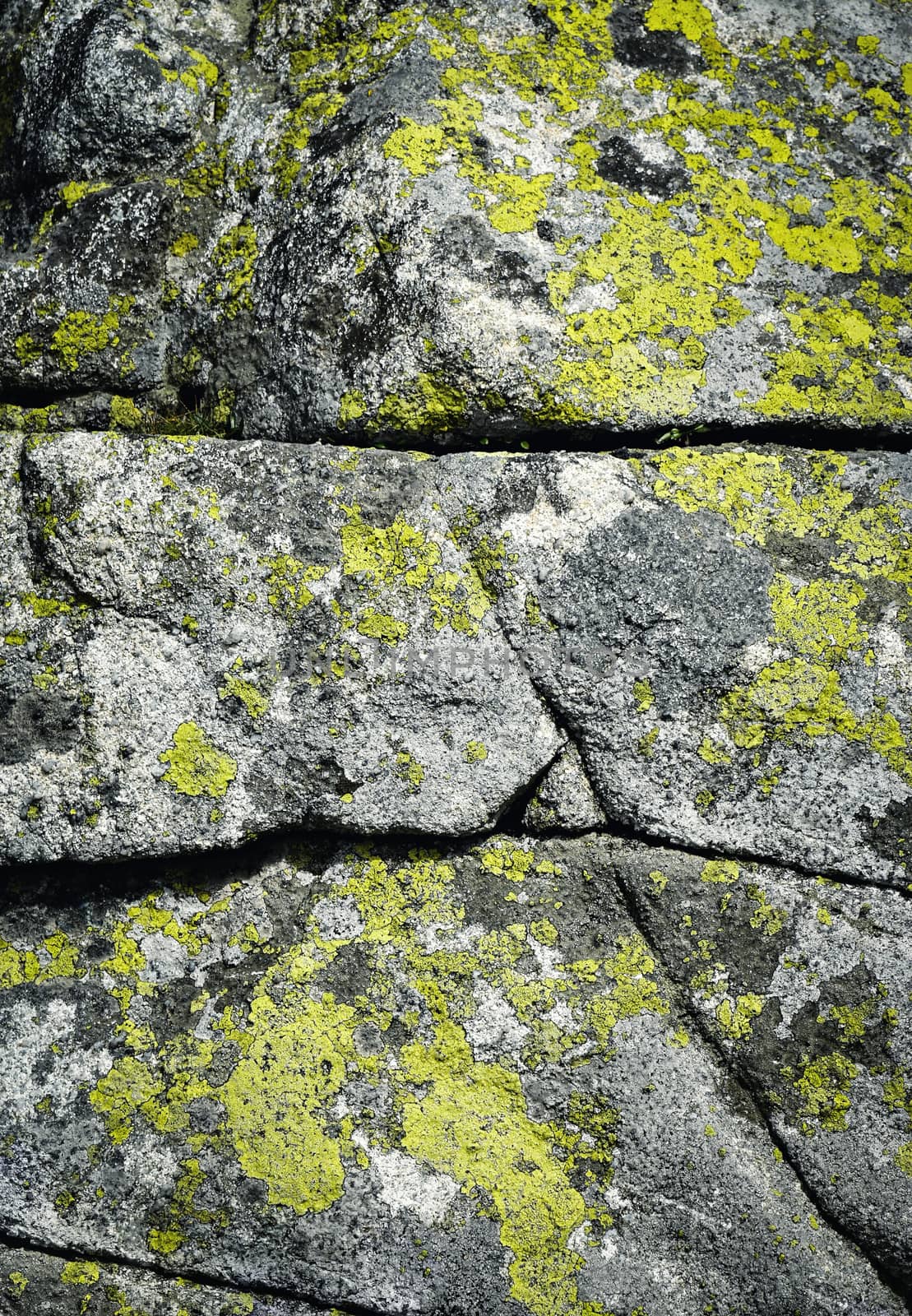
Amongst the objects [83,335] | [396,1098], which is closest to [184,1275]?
[396,1098]

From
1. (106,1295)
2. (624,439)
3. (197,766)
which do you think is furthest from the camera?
(624,439)

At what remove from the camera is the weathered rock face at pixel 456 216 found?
2.74 meters

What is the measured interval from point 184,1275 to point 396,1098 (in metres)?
0.68

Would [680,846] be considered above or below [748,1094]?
A: above

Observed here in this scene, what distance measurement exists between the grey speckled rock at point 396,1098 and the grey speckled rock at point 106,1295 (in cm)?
6

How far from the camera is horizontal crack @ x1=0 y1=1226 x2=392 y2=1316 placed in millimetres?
2434

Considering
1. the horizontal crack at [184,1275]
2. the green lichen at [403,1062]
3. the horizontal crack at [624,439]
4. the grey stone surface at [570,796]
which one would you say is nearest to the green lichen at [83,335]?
the horizontal crack at [624,439]

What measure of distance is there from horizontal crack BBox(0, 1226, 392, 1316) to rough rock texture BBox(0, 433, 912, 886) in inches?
38.2

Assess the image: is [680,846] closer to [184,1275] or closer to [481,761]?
[481,761]

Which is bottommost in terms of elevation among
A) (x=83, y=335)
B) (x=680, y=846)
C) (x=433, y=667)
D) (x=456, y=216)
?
(x=680, y=846)

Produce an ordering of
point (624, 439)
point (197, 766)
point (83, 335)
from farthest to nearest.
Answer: point (83, 335) → point (624, 439) → point (197, 766)

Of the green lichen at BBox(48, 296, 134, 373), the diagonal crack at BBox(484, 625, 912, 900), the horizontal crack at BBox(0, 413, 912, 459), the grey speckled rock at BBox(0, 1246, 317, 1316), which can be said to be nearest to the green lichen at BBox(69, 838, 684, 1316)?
the grey speckled rock at BBox(0, 1246, 317, 1316)

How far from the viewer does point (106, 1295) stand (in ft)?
8.10

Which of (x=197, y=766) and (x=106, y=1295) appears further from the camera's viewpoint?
(x=197, y=766)
